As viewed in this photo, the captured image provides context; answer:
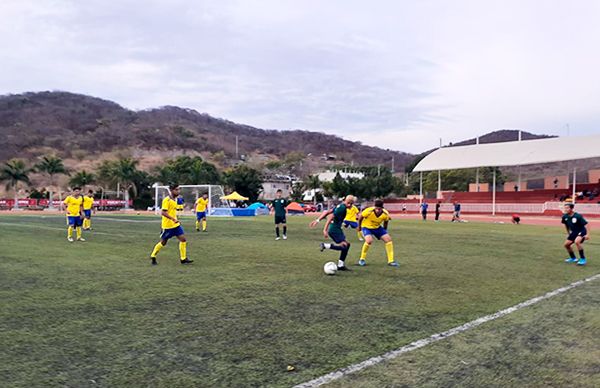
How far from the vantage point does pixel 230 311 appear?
7.23 meters

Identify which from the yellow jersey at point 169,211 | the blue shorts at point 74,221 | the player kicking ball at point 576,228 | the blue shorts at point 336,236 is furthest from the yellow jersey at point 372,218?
the blue shorts at point 74,221

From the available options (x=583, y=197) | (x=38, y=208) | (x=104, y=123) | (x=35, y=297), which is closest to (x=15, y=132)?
(x=104, y=123)

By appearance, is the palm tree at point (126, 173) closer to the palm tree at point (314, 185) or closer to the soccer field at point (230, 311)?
the palm tree at point (314, 185)

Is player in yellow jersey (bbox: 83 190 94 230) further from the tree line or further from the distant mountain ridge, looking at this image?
the distant mountain ridge

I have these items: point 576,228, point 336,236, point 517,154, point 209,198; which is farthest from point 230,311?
point 517,154

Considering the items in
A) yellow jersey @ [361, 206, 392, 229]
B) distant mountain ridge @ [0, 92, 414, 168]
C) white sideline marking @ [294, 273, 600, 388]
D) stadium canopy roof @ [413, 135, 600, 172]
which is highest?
distant mountain ridge @ [0, 92, 414, 168]

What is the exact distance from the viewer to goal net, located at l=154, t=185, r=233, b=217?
46.1 metres

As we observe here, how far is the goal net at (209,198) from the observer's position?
4606 centimetres

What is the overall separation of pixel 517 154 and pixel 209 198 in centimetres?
3206

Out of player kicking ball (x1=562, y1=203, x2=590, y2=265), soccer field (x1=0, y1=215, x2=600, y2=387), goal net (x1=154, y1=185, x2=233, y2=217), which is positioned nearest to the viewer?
soccer field (x1=0, y1=215, x2=600, y2=387)

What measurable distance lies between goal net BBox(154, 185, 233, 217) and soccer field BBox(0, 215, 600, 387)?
31.8m

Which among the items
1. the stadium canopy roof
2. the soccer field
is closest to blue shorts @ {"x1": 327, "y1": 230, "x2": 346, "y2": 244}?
the soccer field

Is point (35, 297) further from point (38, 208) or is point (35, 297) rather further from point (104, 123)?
point (104, 123)

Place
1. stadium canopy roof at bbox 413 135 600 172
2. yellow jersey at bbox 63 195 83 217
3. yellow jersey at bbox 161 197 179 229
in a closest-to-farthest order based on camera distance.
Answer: yellow jersey at bbox 161 197 179 229 → yellow jersey at bbox 63 195 83 217 → stadium canopy roof at bbox 413 135 600 172
